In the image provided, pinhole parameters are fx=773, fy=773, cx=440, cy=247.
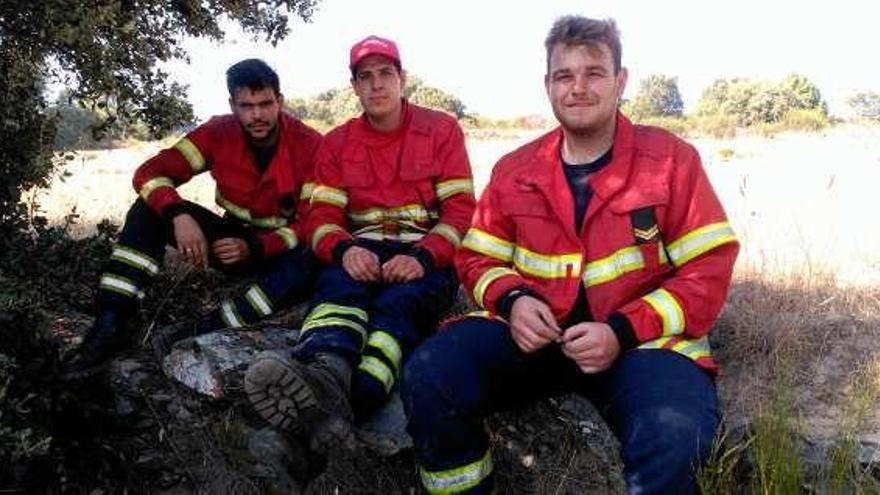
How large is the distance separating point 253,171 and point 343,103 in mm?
51726

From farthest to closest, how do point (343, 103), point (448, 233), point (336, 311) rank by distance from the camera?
point (343, 103), point (448, 233), point (336, 311)

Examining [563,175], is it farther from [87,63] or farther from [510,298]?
[87,63]

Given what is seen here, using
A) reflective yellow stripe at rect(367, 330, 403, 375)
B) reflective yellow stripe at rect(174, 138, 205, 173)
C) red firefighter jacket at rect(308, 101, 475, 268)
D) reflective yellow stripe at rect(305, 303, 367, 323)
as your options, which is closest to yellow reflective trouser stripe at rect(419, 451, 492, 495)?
reflective yellow stripe at rect(367, 330, 403, 375)

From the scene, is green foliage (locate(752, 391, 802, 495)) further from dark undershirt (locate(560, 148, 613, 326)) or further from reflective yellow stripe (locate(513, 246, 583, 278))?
reflective yellow stripe (locate(513, 246, 583, 278))

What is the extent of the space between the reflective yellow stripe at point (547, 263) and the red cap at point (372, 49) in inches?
62.3

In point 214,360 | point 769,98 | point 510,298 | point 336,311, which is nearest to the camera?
point 510,298

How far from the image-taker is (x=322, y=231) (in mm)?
4512

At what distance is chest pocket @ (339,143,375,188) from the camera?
4648 millimetres

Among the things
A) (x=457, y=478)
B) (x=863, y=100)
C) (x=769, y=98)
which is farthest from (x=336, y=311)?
(x=863, y=100)

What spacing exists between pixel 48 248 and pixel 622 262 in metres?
3.40

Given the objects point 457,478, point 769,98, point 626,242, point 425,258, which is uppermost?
point 626,242

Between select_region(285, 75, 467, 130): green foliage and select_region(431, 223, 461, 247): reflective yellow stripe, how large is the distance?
30059 millimetres

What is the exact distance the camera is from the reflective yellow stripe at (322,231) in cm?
450

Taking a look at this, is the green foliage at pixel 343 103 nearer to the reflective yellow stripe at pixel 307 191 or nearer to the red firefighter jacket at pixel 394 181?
the reflective yellow stripe at pixel 307 191
